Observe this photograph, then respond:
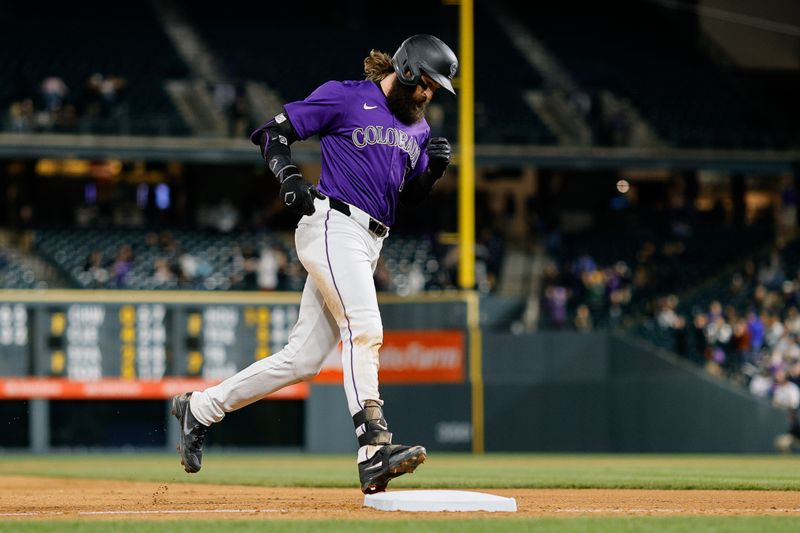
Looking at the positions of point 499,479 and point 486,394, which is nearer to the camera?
point 499,479

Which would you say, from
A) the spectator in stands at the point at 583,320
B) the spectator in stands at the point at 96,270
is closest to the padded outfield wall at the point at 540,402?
the spectator in stands at the point at 583,320

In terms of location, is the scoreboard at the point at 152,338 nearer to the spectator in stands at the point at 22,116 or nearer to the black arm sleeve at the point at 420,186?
the spectator in stands at the point at 22,116

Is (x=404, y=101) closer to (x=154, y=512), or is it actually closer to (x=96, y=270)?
(x=154, y=512)

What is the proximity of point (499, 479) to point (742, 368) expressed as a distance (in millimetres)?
10577

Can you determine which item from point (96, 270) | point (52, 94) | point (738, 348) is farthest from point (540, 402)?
point (52, 94)

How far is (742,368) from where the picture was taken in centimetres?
2053

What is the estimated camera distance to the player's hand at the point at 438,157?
24.0 feet

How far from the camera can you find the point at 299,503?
23.7ft

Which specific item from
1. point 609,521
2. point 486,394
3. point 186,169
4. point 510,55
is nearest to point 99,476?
point 609,521

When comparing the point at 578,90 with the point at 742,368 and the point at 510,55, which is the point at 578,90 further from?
the point at 742,368

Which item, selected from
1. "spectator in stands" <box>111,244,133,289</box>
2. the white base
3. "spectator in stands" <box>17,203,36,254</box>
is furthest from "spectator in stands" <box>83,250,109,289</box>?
the white base

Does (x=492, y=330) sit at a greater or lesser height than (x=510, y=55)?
lesser

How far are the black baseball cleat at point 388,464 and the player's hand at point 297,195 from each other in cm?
117

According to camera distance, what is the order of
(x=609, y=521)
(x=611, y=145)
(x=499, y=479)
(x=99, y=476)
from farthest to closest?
(x=611, y=145)
(x=99, y=476)
(x=499, y=479)
(x=609, y=521)
